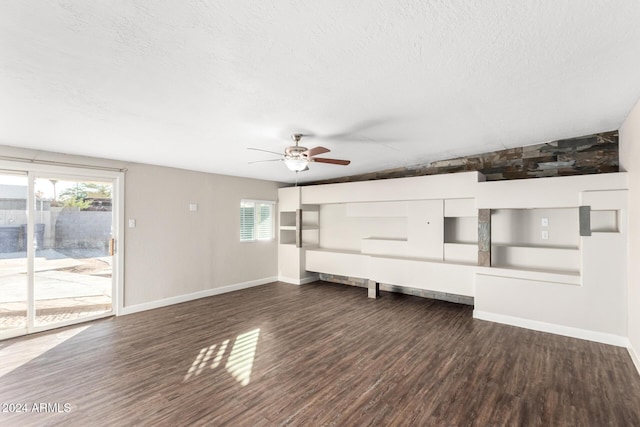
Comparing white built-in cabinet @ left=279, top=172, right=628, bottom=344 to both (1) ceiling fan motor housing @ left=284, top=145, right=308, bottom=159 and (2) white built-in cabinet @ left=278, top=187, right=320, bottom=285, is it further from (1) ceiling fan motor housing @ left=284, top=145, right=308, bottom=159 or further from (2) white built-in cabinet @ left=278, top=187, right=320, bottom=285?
(1) ceiling fan motor housing @ left=284, top=145, right=308, bottom=159

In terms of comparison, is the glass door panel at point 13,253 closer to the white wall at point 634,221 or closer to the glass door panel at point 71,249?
the glass door panel at point 71,249

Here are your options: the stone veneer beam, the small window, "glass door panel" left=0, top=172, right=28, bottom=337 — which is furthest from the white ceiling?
the small window

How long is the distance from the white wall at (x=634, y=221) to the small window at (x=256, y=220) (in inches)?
245

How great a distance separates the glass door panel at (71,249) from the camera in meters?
4.20

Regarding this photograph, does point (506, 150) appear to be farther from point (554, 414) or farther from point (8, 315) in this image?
point (8, 315)

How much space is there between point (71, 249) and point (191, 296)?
2.07 meters

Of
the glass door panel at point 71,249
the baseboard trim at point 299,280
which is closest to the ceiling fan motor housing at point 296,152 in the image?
the glass door panel at point 71,249

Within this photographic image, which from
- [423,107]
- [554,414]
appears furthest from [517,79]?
[554,414]

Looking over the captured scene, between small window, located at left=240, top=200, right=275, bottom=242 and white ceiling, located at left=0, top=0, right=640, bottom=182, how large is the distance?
123 inches

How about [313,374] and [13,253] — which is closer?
[313,374]

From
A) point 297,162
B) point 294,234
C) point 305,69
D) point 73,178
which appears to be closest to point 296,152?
point 297,162

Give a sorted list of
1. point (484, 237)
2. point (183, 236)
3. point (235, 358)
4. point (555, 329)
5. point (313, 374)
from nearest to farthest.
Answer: point (313, 374), point (235, 358), point (555, 329), point (484, 237), point (183, 236)

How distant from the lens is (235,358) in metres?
3.36

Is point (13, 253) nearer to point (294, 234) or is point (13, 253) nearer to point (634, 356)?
point (294, 234)
